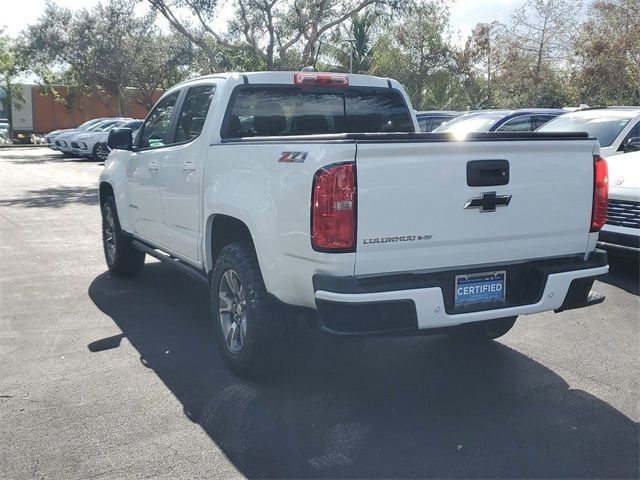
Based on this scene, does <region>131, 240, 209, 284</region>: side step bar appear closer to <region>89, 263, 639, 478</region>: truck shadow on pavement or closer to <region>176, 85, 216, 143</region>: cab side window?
<region>89, 263, 639, 478</region>: truck shadow on pavement

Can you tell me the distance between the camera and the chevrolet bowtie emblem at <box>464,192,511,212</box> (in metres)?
3.79

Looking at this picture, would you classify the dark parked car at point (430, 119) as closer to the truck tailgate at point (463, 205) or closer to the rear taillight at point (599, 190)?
the rear taillight at point (599, 190)

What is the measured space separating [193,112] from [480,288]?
279 centimetres

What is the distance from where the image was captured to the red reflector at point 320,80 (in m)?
5.25

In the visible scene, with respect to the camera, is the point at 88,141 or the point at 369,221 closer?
the point at 369,221

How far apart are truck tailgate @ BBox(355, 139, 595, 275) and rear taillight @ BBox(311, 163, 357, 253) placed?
0.15 feet

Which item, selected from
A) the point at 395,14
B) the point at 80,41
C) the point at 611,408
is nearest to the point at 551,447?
the point at 611,408

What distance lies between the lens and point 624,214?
6.78 meters

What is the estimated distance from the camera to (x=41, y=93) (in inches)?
1732

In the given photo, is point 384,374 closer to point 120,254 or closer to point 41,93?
point 120,254

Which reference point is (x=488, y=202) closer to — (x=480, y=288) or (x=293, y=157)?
(x=480, y=288)

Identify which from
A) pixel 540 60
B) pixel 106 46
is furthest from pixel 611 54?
pixel 106 46

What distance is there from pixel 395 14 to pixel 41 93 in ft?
91.0

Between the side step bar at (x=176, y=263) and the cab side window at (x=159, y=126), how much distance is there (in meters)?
0.92
